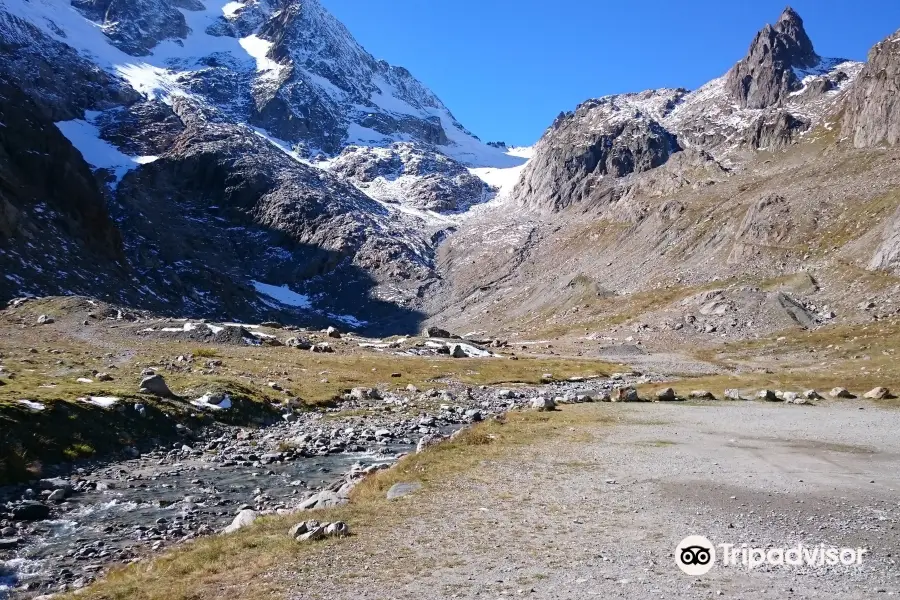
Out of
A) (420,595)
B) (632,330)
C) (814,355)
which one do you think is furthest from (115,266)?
(420,595)

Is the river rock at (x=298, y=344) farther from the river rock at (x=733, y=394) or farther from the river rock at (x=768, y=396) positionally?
the river rock at (x=768, y=396)

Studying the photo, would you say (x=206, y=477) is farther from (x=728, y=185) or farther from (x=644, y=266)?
(x=728, y=185)

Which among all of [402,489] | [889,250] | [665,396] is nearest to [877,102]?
[889,250]

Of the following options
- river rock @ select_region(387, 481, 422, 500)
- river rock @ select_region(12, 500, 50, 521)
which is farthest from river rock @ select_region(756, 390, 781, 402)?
river rock @ select_region(12, 500, 50, 521)

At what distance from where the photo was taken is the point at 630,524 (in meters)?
15.8

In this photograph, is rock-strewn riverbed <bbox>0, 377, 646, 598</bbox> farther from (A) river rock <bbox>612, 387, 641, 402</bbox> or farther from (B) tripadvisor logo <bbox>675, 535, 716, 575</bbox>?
(A) river rock <bbox>612, 387, 641, 402</bbox>

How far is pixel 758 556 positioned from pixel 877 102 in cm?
21062

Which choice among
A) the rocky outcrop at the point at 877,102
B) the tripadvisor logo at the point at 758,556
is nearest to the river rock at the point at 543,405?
the tripadvisor logo at the point at 758,556

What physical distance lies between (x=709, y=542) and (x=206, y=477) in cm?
1991

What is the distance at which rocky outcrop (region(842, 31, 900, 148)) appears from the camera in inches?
6673

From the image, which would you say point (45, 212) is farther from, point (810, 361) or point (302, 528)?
point (810, 361)

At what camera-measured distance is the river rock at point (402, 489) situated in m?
19.4

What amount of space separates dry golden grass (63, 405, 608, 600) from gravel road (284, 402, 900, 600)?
1.55ft

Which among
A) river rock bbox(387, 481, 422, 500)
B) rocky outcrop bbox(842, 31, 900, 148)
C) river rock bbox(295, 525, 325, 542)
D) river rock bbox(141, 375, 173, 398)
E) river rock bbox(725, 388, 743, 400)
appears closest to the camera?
river rock bbox(295, 525, 325, 542)
